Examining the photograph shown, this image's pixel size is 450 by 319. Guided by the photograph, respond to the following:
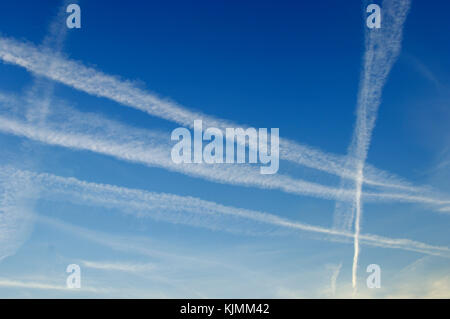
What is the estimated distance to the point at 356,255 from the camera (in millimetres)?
47156
